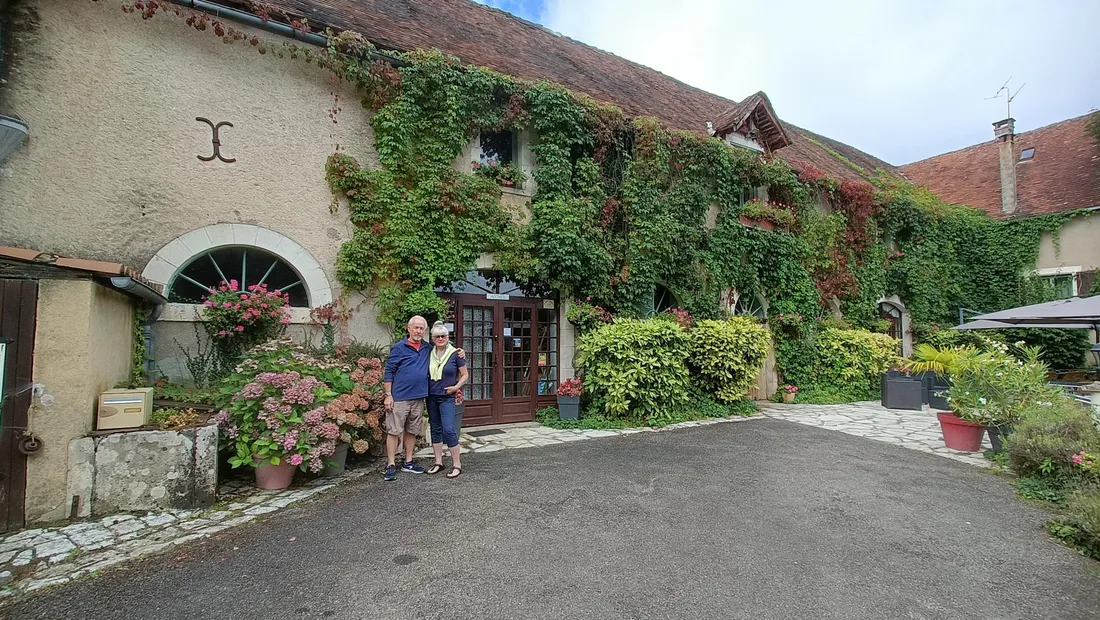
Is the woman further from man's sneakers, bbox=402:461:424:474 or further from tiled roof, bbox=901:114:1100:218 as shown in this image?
tiled roof, bbox=901:114:1100:218

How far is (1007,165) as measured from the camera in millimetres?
15102

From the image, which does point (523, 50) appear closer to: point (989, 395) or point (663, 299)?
point (663, 299)

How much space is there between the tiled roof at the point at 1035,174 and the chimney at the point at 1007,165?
0.62 feet

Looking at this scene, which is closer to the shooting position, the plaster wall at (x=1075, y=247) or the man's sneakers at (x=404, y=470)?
the man's sneakers at (x=404, y=470)

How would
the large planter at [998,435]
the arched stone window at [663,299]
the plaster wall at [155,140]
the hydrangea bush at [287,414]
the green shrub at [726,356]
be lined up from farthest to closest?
the arched stone window at [663,299] → the green shrub at [726,356] → the large planter at [998,435] → the plaster wall at [155,140] → the hydrangea bush at [287,414]

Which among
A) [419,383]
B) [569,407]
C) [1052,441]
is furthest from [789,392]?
[419,383]

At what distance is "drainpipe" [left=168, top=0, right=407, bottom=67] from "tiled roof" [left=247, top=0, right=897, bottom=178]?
27cm

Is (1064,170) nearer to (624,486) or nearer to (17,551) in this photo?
(624,486)

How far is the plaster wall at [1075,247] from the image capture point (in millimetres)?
13141

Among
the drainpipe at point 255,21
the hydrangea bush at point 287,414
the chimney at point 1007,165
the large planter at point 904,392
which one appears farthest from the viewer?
the chimney at point 1007,165

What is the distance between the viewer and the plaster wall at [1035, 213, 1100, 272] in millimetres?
13141

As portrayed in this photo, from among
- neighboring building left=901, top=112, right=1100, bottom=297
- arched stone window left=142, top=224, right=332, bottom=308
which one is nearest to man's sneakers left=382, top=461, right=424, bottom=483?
arched stone window left=142, top=224, right=332, bottom=308

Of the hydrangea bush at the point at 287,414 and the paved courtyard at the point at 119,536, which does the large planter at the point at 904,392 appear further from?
the paved courtyard at the point at 119,536

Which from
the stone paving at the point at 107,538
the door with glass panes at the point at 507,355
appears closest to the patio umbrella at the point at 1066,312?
the door with glass panes at the point at 507,355
